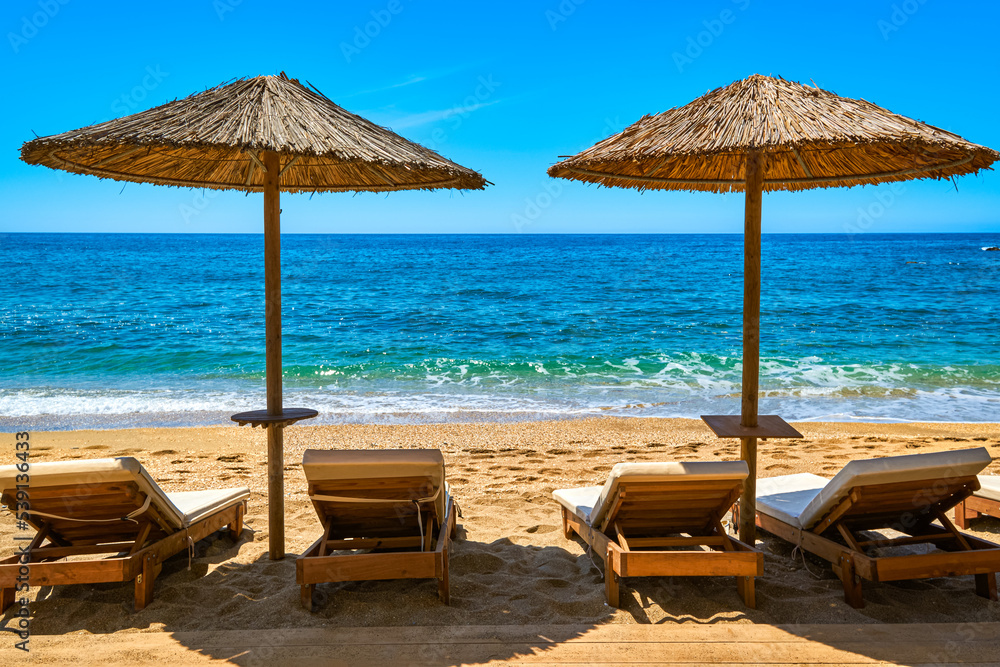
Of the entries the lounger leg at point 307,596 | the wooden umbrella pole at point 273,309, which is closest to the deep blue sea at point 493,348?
the wooden umbrella pole at point 273,309

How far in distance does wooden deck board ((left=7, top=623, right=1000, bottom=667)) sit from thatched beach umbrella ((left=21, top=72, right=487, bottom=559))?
37.6 inches

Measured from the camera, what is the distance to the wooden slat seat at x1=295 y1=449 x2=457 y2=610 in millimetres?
3010

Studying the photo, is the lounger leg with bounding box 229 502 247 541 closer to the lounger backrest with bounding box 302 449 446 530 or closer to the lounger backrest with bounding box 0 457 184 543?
the lounger backrest with bounding box 0 457 184 543

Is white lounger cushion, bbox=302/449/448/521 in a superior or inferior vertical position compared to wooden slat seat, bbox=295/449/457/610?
superior

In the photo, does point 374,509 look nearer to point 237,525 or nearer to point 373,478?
point 373,478

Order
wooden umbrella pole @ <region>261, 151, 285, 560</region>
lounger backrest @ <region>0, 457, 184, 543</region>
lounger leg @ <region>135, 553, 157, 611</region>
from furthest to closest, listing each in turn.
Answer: wooden umbrella pole @ <region>261, 151, 285, 560</region> → lounger leg @ <region>135, 553, 157, 611</region> → lounger backrest @ <region>0, 457, 184, 543</region>

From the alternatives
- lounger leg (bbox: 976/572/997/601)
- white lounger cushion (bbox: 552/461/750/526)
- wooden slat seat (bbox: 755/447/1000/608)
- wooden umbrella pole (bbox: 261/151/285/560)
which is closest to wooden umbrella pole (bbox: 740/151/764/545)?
wooden slat seat (bbox: 755/447/1000/608)

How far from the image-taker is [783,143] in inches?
115

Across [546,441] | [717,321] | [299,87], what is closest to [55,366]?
[546,441]

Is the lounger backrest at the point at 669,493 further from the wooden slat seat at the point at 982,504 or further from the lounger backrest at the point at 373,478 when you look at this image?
the wooden slat seat at the point at 982,504

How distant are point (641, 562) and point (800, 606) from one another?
787mm

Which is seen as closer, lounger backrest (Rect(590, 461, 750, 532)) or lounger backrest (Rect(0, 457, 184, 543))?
lounger backrest (Rect(0, 457, 184, 543))

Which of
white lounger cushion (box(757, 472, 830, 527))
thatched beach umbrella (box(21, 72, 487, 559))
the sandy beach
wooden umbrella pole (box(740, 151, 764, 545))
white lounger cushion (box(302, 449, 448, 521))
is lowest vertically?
the sandy beach

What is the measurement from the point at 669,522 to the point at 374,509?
1.49 meters
